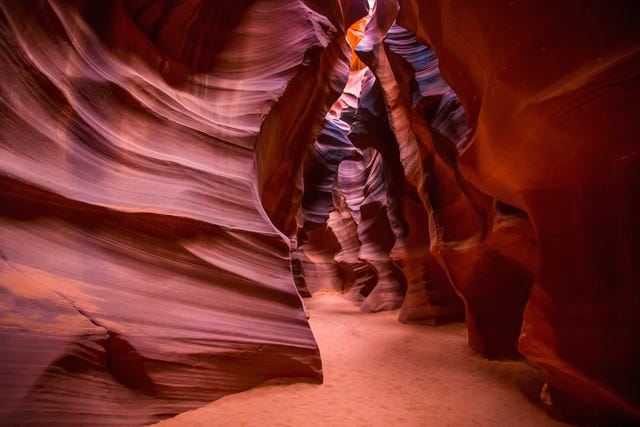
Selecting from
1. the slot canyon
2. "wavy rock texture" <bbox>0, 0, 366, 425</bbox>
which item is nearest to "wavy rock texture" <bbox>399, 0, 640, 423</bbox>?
the slot canyon

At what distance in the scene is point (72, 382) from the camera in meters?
2.58

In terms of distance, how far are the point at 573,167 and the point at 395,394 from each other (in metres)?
3.21

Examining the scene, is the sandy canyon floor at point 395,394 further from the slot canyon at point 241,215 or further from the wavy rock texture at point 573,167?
the wavy rock texture at point 573,167

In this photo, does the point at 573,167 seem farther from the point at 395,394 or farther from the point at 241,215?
the point at 241,215

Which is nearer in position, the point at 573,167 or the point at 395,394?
the point at 573,167

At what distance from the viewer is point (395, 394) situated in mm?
4414

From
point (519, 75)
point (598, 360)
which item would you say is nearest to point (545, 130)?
point (519, 75)

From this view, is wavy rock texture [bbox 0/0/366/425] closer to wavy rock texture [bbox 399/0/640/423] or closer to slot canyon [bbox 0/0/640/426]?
slot canyon [bbox 0/0/640/426]

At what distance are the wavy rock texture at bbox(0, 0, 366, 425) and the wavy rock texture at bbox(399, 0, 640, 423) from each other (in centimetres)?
269

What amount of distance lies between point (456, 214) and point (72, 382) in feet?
25.1

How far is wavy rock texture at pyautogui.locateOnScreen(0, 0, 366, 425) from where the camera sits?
2.69 m

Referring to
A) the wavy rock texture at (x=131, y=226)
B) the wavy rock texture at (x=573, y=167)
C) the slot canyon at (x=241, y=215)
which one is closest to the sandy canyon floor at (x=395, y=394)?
the slot canyon at (x=241, y=215)

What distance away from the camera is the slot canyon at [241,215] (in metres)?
2.62

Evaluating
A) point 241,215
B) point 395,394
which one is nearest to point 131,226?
point 241,215
